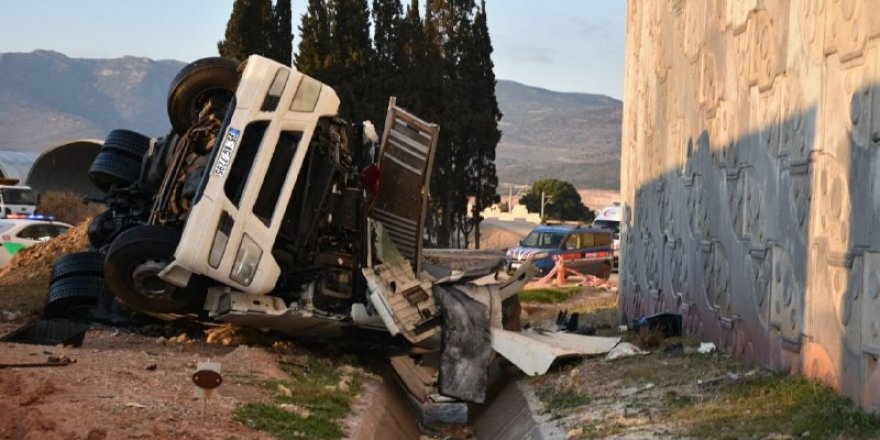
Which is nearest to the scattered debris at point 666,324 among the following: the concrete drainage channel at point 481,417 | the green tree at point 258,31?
the concrete drainage channel at point 481,417

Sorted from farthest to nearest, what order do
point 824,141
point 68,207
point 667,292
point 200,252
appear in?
point 68,207 → point 667,292 → point 200,252 → point 824,141

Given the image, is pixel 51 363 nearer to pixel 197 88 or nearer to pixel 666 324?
pixel 197 88

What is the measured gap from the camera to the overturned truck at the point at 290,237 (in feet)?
44.2

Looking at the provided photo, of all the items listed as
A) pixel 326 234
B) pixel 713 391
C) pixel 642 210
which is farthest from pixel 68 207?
pixel 713 391

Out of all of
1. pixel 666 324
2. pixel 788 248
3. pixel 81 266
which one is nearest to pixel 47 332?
pixel 81 266

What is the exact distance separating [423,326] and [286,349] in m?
1.74

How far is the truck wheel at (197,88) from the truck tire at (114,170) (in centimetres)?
142

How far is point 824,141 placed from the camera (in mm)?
9484

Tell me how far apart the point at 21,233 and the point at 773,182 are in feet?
72.0

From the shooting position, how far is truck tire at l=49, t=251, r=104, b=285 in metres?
15.4

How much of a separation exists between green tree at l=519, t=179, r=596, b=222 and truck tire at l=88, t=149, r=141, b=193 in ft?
228

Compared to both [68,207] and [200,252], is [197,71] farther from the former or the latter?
[68,207]

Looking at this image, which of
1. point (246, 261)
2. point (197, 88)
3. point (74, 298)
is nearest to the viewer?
point (246, 261)

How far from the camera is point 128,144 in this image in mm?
17266
